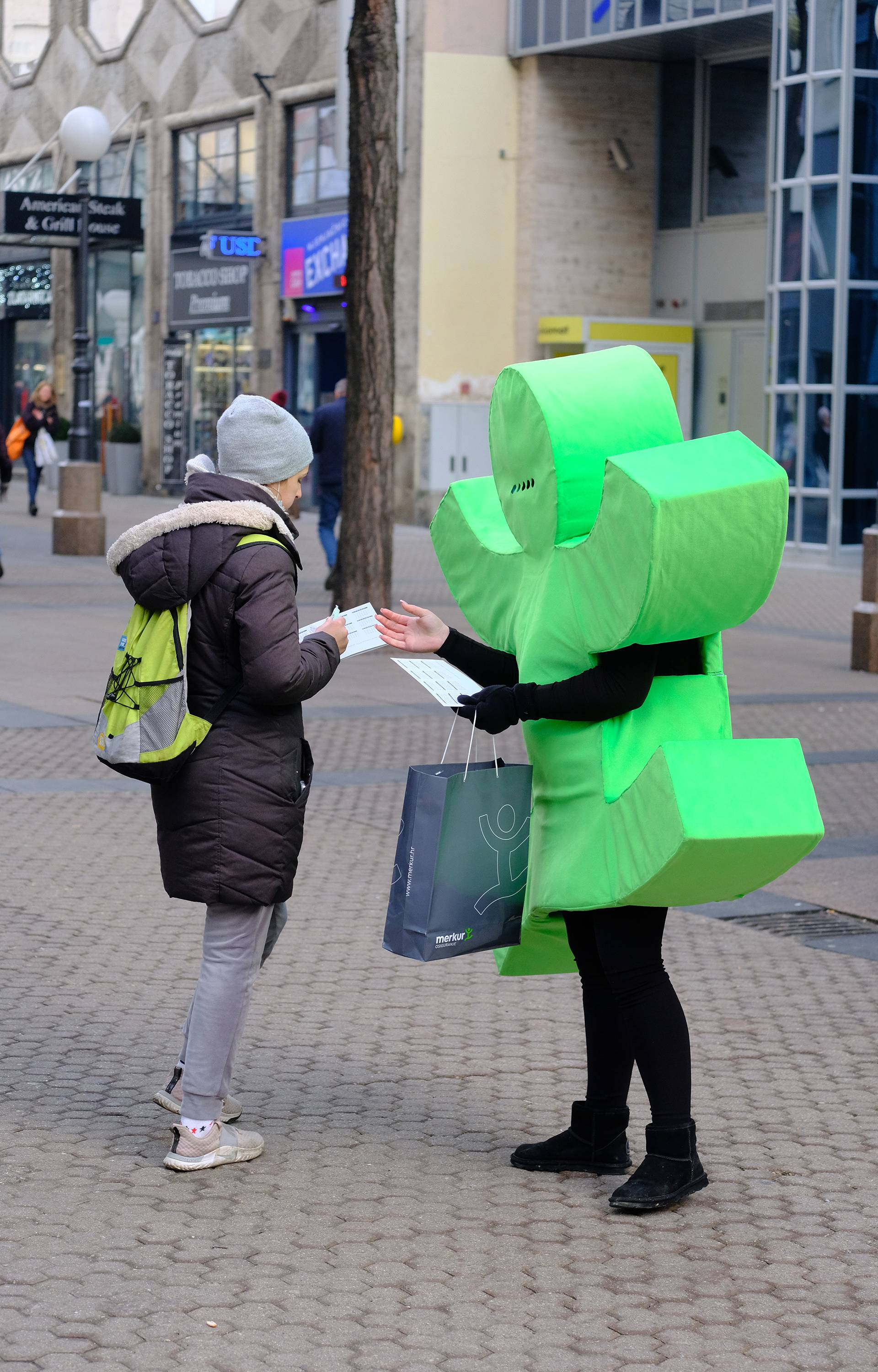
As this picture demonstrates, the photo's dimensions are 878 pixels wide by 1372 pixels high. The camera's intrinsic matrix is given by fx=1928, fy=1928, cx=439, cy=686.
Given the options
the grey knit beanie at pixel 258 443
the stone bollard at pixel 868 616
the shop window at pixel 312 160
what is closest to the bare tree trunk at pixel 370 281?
the stone bollard at pixel 868 616

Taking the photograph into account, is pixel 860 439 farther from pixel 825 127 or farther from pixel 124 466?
pixel 124 466

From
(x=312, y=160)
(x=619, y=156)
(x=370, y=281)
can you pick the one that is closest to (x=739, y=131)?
(x=619, y=156)

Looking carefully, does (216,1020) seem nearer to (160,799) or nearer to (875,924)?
(160,799)

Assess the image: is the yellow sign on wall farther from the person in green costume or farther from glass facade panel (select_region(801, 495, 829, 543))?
the person in green costume

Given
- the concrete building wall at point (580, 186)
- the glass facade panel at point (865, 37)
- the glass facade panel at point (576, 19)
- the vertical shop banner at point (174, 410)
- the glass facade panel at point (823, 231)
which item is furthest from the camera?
the vertical shop banner at point (174, 410)

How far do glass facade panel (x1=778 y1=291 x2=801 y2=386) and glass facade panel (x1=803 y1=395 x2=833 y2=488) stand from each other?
0.42 m

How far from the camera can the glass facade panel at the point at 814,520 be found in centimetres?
2228

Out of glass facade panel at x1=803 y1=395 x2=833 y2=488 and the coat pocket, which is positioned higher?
glass facade panel at x1=803 y1=395 x2=833 y2=488

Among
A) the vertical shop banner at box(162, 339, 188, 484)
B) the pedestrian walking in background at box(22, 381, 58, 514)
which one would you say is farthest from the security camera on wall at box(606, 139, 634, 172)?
the vertical shop banner at box(162, 339, 188, 484)

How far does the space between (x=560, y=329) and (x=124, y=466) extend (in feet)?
37.6

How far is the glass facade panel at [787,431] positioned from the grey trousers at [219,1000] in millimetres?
19132

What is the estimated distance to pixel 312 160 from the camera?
100ft

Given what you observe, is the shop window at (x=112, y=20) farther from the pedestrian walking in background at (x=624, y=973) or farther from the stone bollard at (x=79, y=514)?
the pedestrian walking in background at (x=624, y=973)

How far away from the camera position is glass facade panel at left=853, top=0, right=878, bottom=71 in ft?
70.4
